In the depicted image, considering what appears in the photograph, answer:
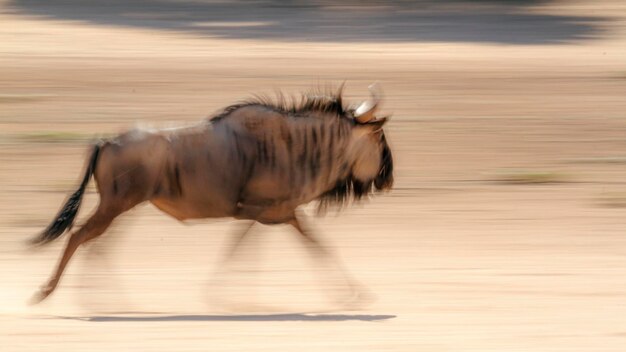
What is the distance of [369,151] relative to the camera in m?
8.73

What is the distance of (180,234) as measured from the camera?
1110 cm

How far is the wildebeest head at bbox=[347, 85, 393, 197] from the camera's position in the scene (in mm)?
8641

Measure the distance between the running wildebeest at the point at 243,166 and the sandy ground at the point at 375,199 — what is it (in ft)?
2.07

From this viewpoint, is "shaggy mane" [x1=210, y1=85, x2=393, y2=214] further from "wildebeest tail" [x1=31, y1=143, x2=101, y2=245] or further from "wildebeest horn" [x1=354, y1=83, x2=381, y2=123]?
"wildebeest tail" [x1=31, y1=143, x2=101, y2=245]

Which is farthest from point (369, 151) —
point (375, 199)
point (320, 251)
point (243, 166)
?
point (375, 199)

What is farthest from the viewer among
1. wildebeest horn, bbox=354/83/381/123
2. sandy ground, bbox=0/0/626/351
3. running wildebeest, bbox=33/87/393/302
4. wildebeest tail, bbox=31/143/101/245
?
wildebeest horn, bbox=354/83/381/123

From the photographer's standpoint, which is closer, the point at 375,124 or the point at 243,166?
the point at 243,166

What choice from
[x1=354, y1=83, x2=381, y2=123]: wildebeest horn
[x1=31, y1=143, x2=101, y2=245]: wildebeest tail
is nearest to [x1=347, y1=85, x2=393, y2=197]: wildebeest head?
[x1=354, y1=83, x2=381, y2=123]: wildebeest horn

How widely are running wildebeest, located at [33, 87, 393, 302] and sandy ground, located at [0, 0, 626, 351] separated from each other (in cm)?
63

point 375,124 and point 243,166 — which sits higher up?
point 375,124

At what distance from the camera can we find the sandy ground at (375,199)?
787cm

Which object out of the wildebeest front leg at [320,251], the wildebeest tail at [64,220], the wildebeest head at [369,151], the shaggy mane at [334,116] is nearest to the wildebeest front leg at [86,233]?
the wildebeest tail at [64,220]

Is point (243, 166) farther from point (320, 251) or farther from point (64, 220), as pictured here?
point (64, 220)

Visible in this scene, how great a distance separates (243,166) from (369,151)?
0.86 metres
